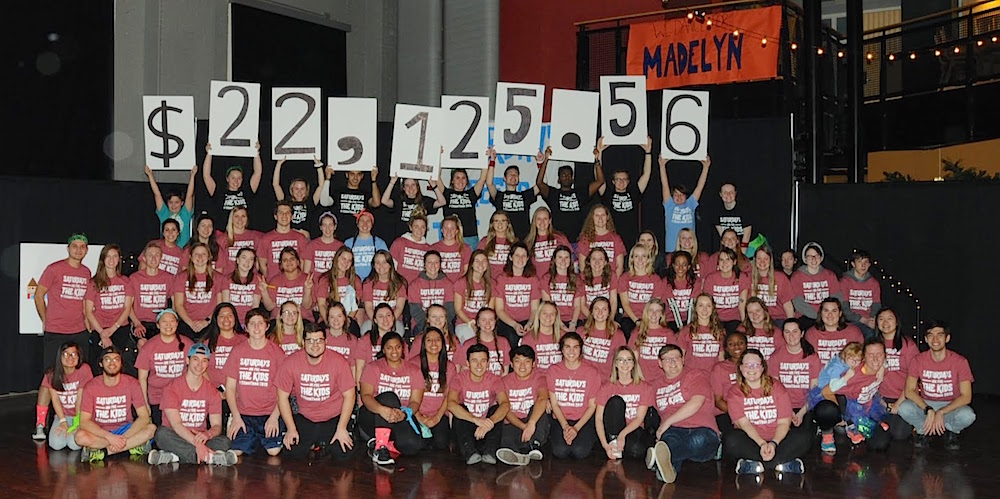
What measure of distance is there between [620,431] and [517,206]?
3.81 meters

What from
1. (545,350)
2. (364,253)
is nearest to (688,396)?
(545,350)

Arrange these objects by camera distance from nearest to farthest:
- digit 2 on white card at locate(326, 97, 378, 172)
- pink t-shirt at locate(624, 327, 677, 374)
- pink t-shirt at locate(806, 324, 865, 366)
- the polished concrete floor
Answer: the polished concrete floor → pink t-shirt at locate(624, 327, 677, 374) → pink t-shirt at locate(806, 324, 865, 366) → digit 2 on white card at locate(326, 97, 378, 172)

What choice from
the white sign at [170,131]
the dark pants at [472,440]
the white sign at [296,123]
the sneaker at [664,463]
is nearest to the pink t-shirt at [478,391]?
the dark pants at [472,440]

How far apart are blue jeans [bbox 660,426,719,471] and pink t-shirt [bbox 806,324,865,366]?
5.23ft

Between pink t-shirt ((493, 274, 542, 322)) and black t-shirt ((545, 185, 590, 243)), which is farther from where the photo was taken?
black t-shirt ((545, 185, 590, 243))

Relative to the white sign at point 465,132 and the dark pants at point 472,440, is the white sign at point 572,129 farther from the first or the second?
the dark pants at point 472,440

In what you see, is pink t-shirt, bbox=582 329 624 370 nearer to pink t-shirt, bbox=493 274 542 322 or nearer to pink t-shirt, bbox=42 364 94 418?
pink t-shirt, bbox=493 274 542 322

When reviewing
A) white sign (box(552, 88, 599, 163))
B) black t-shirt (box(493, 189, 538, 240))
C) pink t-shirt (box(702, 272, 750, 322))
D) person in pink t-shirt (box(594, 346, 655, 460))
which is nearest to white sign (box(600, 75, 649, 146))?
white sign (box(552, 88, 599, 163))

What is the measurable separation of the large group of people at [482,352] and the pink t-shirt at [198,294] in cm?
2

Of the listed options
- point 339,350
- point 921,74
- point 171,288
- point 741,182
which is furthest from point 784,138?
point 171,288

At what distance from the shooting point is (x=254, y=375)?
7582 millimetres

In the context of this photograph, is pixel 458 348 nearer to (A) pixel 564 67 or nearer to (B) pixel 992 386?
(B) pixel 992 386

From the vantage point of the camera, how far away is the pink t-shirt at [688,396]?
732 centimetres

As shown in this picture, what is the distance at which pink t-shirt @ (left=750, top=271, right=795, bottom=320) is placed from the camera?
9.14 m
